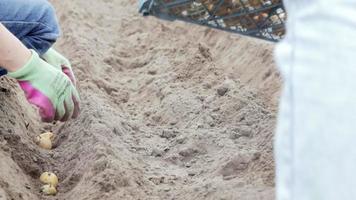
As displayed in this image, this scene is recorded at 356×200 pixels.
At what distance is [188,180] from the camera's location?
3064 mm

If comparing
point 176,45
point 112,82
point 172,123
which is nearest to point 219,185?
point 172,123

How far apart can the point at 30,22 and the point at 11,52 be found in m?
0.69

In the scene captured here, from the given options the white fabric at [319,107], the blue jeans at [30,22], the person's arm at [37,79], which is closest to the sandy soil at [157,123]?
the person's arm at [37,79]

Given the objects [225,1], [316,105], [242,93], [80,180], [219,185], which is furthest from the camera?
[242,93]

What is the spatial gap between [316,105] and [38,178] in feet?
7.58

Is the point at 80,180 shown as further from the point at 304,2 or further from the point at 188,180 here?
the point at 304,2

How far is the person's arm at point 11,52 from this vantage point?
253cm

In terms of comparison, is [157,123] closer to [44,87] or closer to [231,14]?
[231,14]

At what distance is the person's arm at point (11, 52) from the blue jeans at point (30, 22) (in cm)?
51

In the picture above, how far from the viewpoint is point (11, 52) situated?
8.41 ft

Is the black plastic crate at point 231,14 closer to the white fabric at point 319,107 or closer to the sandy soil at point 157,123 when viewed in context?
the sandy soil at point 157,123

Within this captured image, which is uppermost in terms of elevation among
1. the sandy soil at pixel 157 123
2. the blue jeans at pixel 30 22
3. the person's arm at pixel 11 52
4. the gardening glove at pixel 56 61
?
the person's arm at pixel 11 52

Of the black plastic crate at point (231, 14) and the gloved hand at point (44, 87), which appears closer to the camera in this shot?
the gloved hand at point (44, 87)

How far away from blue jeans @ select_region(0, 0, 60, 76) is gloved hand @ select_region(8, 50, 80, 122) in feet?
1.59
